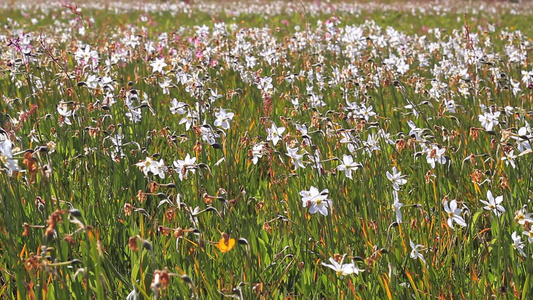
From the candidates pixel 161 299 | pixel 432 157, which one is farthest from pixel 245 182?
pixel 161 299

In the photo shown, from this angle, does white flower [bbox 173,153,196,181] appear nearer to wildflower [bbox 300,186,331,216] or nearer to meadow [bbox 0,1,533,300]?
meadow [bbox 0,1,533,300]

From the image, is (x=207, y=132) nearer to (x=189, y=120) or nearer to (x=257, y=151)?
(x=257, y=151)

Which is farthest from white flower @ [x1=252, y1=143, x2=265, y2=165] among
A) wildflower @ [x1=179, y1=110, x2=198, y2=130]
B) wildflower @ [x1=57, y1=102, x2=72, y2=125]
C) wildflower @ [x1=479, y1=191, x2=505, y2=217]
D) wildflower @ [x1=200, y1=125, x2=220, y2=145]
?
wildflower @ [x1=57, y1=102, x2=72, y2=125]

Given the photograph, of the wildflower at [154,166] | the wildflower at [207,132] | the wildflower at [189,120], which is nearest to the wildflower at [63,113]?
the wildflower at [189,120]

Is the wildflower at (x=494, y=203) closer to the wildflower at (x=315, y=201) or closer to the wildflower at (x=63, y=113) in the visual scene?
the wildflower at (x=315, y=201)

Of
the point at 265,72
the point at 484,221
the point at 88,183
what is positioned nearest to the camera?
the point at 484,221

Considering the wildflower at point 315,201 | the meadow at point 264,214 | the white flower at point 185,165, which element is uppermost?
the white flower at point 185,165

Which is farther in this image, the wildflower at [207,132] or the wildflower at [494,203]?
the wildflower at [207,132]

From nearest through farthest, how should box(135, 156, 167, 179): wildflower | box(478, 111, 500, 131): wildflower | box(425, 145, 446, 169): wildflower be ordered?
box(135, 156, 167, 179): wildflower, box(425, 145, 446, 169): wildflower, box(478, 111, 500, 131): wildflower

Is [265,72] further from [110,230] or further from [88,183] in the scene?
[110,230]

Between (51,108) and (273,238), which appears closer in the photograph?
(273,238)

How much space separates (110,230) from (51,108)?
8.43ft

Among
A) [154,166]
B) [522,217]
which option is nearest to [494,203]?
[522,217]

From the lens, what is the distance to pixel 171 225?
2.78 m
